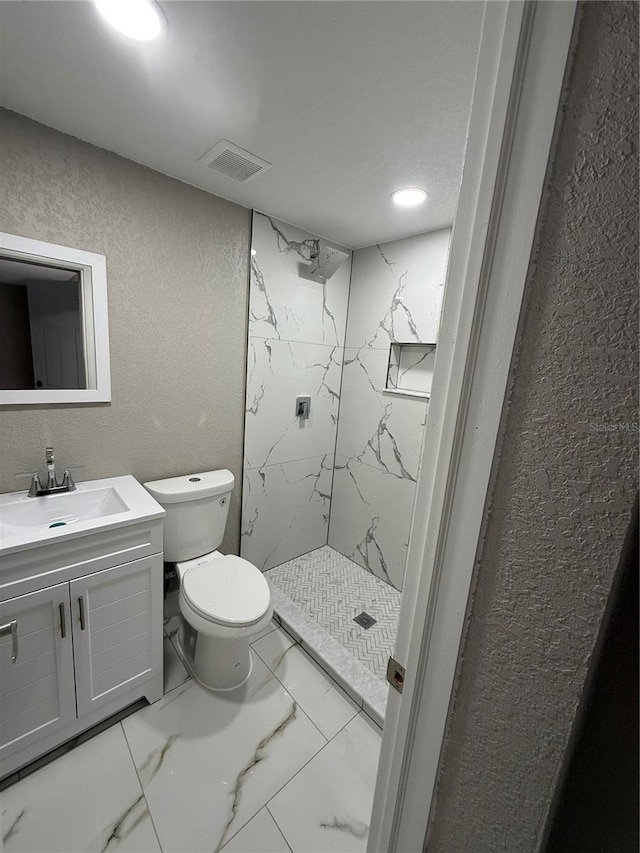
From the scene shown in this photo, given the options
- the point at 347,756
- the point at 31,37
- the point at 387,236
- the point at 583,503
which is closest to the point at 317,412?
the point at 387,236

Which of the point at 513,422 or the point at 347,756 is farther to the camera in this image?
the point at 347,756

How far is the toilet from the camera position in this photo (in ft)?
4.67

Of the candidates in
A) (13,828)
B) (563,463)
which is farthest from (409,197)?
(13,828)

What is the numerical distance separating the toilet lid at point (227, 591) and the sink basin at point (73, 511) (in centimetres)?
41

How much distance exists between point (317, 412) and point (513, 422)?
2.01 metres

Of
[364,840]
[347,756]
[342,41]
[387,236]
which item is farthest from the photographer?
[387,236]

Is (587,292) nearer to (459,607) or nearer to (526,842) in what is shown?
(459,607)

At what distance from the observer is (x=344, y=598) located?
2.21 m

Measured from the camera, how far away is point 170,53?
0.94 m

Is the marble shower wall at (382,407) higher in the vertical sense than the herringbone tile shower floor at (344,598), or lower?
higher

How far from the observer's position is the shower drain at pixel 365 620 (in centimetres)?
200

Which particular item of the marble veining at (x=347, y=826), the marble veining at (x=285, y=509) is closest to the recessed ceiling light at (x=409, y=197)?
the marble veining at (x=285, y=509)

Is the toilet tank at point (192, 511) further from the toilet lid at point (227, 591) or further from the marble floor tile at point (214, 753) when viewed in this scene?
the marble floor tile at point (214, 753)

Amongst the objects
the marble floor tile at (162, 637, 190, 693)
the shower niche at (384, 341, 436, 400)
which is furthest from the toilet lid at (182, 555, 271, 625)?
the shower niche at (384, 341, 436, 400)
